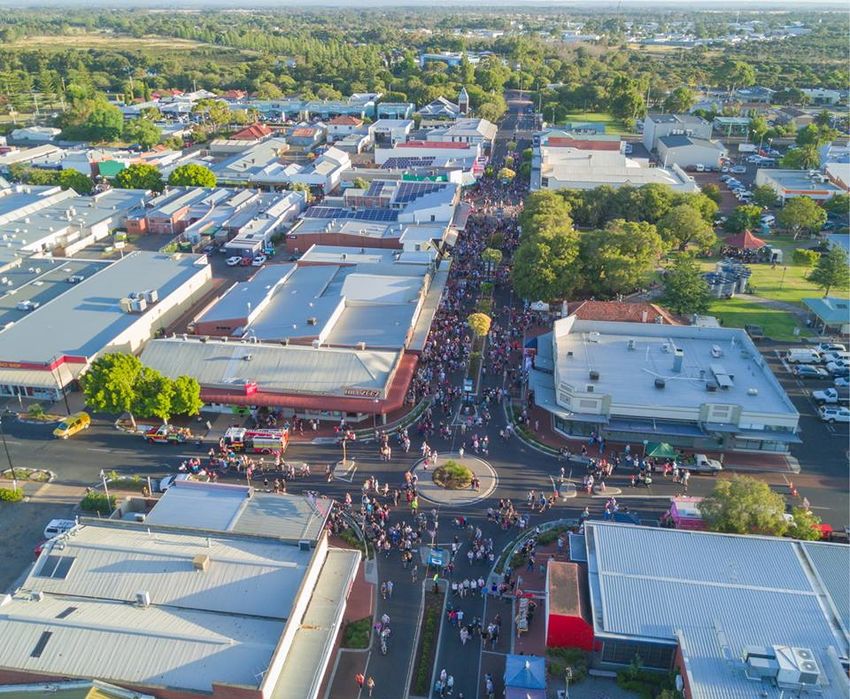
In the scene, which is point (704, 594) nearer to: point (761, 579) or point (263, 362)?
point (761, 579)

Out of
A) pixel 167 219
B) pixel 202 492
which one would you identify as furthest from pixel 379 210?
pixel 202 492

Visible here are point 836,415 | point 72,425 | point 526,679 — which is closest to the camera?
point 526,679

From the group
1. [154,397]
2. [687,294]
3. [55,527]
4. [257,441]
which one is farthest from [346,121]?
[55,527]

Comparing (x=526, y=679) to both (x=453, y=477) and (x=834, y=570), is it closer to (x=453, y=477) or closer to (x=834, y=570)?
(x=834, y=570)

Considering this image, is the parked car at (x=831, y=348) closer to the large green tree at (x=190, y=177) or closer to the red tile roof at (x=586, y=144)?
the red tile roof at (x=586, y=144)

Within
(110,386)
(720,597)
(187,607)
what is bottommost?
(110,386)

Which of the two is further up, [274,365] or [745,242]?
[274,365]
